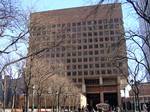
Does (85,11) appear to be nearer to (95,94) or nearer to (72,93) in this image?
(72,93)

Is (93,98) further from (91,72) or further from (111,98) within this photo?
(91,72)

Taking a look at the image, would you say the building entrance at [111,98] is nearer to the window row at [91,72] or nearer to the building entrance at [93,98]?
the building entrance at [93,98]

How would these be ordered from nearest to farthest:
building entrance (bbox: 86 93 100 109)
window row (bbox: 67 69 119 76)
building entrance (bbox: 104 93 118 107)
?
window row (bbox: 67 69 119 76) < building entrance (bbox: 104 93 118 107) < building entrance (bbox: 86 93 100 109)

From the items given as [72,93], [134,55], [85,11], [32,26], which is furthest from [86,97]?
[85,11]

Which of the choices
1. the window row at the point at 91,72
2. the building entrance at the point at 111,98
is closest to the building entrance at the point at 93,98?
the building entrance at the point at 111,98

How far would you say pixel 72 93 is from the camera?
93.4 metres

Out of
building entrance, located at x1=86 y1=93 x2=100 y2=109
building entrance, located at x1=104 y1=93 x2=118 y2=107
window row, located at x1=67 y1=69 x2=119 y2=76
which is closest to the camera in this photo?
window row, located at x1=67 y1=69 x2=119 y2=76

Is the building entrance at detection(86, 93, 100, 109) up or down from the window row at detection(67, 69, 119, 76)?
down

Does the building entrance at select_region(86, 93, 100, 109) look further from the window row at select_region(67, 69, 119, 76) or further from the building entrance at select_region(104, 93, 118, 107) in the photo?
the window row at select_region(67, 69, 119, 76)

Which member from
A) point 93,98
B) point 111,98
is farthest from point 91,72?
point 111,98

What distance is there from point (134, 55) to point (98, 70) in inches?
3961

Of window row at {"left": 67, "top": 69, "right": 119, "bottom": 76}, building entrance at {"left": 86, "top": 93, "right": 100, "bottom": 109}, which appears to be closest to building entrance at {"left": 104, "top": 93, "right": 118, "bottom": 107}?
building entrance at {"left": 86, "top": 93, "right": 100, "bottom": 109}

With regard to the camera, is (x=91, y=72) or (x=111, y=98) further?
(x=111, y=98)

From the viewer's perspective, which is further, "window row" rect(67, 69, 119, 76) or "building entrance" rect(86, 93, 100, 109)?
"building entrance" rect(86, 93, 100, 109)
